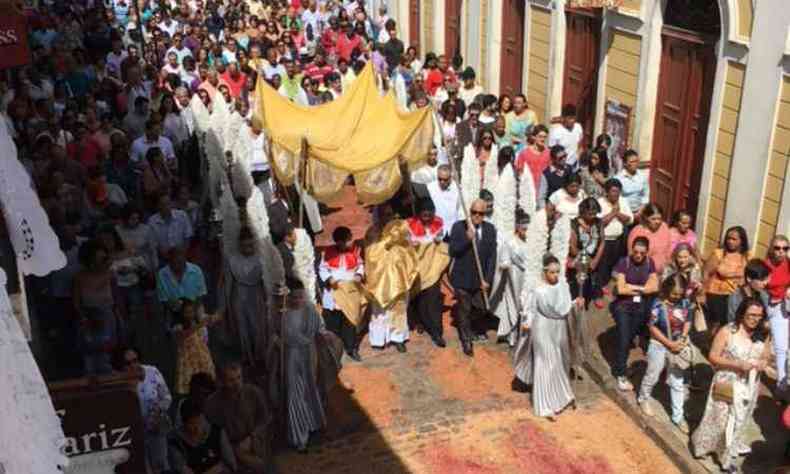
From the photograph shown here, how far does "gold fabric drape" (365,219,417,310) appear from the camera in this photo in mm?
9398

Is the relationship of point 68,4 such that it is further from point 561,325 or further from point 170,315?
point 561,325

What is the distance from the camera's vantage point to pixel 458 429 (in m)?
A: 8.27

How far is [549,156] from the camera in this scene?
37.1ft

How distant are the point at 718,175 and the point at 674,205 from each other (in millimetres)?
1119

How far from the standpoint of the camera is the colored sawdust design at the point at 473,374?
8.87 meters

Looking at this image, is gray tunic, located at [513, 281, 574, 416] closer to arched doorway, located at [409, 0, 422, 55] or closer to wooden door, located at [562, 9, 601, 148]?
wooden door, located at [562, 9, 601, 148]

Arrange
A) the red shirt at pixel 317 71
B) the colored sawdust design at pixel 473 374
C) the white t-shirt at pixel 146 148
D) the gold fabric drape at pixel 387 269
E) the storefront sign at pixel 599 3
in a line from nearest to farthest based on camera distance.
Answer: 1. the colored sawdust design at pixel 473 374
2. the gold fabric drape at pixel 387 269
3. the white t-shirt at pixel 146 148
4. the storefront sign at pixel 599 3
5. the red shirt at pixel 317 71

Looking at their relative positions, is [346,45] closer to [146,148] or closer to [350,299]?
[146,148]

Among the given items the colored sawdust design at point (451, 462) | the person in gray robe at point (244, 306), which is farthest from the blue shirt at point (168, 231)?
the colored sawdust design at point (451, 462)

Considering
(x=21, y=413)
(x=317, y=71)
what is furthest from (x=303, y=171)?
(x=317, y=71)

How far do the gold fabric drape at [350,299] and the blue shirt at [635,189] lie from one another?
3329mm

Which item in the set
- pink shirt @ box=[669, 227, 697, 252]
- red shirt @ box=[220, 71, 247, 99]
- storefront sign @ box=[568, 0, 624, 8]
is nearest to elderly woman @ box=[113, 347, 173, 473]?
pink shirt @ box=[669, 227, 697, 252]

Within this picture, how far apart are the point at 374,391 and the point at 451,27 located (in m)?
12.7

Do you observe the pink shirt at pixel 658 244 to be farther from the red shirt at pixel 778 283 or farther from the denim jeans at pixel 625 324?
the red shirt at pixel 778 283
